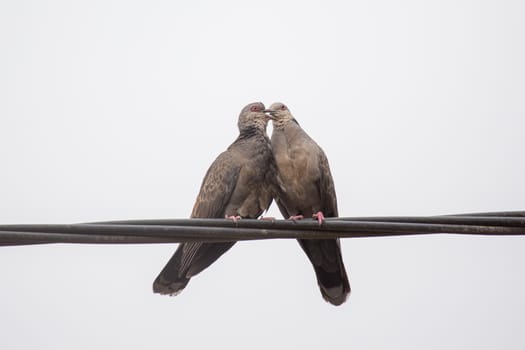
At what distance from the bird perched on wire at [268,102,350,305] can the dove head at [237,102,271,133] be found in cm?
26

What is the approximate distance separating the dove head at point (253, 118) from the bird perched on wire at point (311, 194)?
255mm

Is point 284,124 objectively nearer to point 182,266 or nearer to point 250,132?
point 250,132

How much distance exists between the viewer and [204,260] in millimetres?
5586

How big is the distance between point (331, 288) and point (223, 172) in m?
1.27

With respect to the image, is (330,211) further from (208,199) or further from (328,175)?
(208,199)

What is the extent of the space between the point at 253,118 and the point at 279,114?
0.24 metres

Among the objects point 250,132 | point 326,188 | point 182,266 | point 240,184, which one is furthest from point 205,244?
point 250,132

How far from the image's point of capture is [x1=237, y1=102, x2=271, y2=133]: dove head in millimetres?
6512

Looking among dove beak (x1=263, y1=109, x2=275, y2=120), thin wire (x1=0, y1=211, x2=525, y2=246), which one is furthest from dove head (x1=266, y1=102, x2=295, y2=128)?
thin wire (x1=0, y1=211, x2=525, y2=246)

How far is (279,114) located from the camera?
6.48 meters

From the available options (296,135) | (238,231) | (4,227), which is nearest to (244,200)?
(296,135)

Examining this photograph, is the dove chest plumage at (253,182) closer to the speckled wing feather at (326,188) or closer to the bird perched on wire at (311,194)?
the bird perched on wire at (311,194)

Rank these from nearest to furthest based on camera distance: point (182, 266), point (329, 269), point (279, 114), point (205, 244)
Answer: point (182, 266)
point (205, 244)
point (329, 269)
point (279, 114)

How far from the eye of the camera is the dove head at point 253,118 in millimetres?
6512
